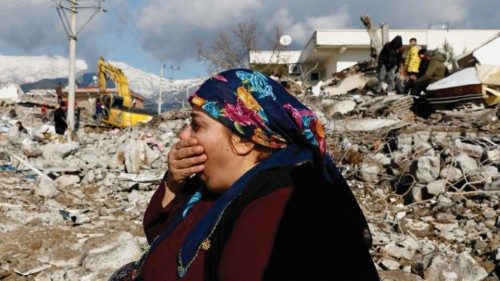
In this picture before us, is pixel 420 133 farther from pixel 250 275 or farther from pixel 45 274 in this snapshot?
pixel 250 275

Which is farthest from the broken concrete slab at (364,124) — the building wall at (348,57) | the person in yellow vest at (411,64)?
the building wall at (348,57)

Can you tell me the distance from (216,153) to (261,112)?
20cm

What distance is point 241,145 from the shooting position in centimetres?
148

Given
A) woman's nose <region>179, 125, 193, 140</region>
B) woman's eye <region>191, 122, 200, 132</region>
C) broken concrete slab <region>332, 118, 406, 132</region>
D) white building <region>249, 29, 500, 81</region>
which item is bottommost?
woman's nose <region>179, 125, 193, 140</region>

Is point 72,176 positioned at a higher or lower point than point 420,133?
lower

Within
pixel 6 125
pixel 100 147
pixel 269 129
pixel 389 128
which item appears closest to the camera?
pixel 269 129

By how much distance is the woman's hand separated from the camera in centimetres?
158

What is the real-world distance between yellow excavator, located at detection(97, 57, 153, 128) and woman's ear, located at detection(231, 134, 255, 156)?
64.3 ft

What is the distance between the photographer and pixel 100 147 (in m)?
12.2

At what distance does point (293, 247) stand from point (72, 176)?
7898mm

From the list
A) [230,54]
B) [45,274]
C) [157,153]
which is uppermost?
[230,54]

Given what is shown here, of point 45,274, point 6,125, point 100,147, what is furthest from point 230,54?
point 45,274

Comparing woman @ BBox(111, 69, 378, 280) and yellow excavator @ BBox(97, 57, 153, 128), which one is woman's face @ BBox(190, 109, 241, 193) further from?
yellow excavator @ BBox(97, 57, 153, 128)

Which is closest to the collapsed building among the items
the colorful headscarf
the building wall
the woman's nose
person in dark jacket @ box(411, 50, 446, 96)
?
person in dark jacket @ box(411, 50, 446, 96)
